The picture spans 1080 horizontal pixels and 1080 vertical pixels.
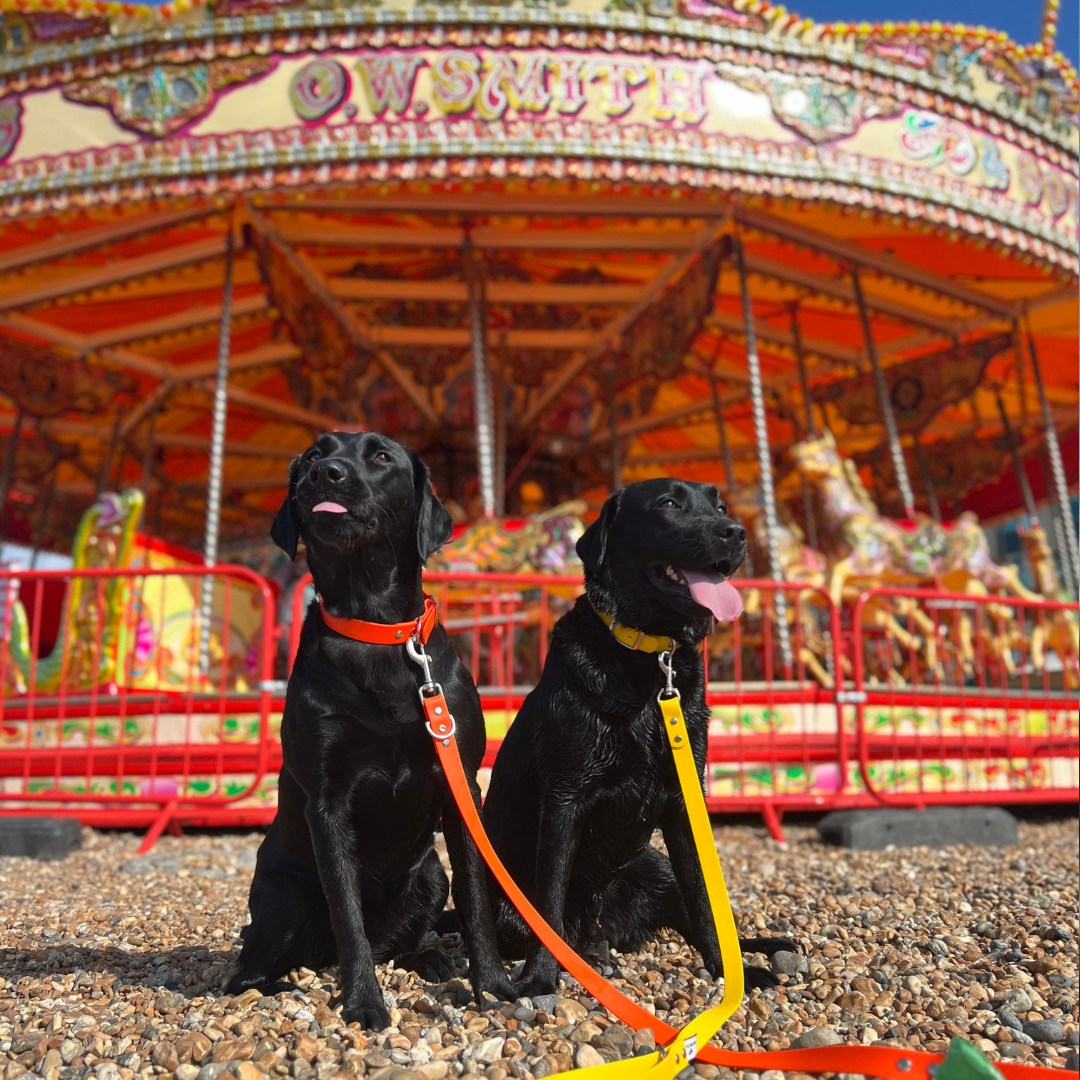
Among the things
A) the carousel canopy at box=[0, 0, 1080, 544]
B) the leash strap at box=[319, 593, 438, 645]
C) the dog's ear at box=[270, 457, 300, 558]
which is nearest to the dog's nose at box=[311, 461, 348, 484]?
the dog's ear at box=[270, 457, 300, 558]

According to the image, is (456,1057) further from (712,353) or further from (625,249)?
(712,353)

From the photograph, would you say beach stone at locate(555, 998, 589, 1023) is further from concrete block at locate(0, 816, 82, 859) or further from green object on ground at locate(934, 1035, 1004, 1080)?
concrete block at locate(0, 816, 82, 859)

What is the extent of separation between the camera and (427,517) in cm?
225

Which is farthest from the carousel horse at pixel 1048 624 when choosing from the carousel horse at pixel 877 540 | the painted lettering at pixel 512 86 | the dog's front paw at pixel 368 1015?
the dog's front paw at pixel 368 1015

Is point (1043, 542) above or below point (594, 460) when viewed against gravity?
below

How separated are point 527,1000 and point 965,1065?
92cm

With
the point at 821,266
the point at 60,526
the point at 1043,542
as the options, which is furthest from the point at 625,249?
the point at 60,526

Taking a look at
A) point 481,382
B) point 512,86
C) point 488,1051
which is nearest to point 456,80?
point 512,86

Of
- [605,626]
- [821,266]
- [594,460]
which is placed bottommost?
[605,626]

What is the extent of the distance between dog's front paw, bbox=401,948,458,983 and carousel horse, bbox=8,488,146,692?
4437 millimetres

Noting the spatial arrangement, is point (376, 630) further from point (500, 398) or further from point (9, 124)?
point (500, 398)

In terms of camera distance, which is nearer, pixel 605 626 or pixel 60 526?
pixel 605 626

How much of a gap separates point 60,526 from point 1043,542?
15.1 meters

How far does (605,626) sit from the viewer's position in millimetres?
2215
